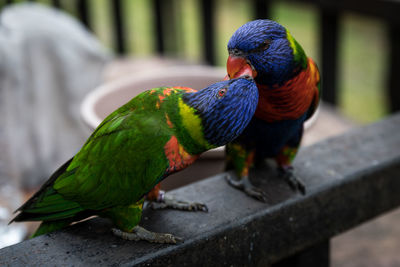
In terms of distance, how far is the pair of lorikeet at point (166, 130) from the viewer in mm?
593

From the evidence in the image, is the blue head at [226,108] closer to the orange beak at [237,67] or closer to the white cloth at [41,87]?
the orange beak at [237,67]

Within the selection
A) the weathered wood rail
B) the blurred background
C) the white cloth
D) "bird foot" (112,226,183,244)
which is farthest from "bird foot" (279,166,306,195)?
the white cloth

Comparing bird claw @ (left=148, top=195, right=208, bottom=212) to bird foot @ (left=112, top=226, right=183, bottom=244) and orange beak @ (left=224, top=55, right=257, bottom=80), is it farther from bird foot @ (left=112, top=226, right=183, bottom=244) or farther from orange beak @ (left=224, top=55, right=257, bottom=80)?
orange beak @ (left=224, top=55, right=257, bottom=80)

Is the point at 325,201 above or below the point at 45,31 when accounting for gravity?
below

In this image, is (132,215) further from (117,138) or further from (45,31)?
(45,31)

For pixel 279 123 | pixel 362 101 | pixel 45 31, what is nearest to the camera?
pixel 279 123

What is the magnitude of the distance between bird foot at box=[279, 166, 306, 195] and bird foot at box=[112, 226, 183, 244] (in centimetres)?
25

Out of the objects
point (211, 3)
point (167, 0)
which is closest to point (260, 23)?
point (211, 3)

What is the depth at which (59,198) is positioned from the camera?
68 cm

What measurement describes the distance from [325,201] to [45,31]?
3.60 feet

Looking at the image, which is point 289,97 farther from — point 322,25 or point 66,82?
point 322,25

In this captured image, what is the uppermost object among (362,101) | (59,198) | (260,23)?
(260,23)

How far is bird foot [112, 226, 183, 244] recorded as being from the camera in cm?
69

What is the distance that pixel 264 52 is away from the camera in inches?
25.1
